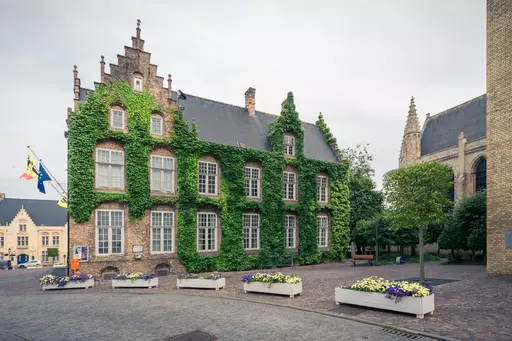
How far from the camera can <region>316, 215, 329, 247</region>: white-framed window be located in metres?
29.0

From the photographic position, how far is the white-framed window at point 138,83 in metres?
22.2

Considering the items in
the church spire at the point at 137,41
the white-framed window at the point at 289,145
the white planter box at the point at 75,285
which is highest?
the church spire at the point at 137,41

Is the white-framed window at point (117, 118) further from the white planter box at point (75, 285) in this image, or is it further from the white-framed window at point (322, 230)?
the white-framed window at point (322, 230)

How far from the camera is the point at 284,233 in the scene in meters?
26.8

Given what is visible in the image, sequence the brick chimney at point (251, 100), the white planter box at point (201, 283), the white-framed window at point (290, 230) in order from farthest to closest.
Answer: the brick chimney at point (251, 100) → the white-framed window at point (290, 230) → the white planter box at point (201, 283)

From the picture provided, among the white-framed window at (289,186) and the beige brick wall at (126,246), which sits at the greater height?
the white-framed window at (289,186)

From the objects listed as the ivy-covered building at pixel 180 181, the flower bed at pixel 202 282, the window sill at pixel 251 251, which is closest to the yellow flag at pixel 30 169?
the ivy-covered building at pixel 180 181

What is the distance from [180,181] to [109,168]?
15.2 ft

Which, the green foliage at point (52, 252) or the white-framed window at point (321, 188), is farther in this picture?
the green foliage at point (52, 252)

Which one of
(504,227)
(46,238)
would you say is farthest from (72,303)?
(46,238)

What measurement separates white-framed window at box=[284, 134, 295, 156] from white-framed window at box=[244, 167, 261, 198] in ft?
11.6

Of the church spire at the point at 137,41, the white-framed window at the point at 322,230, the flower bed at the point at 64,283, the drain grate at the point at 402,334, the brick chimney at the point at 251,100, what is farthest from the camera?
the brick chimney at the point at 251,100

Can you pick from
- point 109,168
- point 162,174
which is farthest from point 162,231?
point 109,168

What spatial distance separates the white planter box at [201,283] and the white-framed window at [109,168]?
8526 mm
